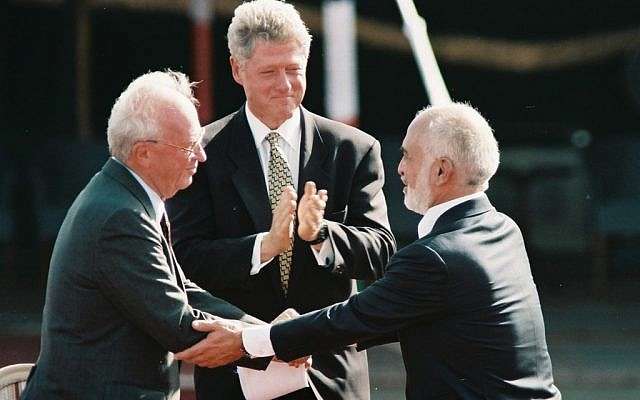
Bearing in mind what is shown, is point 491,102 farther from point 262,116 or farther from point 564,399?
point 262,116

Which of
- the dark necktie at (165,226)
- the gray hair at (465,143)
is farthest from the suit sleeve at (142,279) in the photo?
the gray hair at (465,143)

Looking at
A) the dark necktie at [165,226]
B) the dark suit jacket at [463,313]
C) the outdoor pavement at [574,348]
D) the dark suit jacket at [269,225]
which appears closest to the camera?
the dark suit jacket at [463,313]

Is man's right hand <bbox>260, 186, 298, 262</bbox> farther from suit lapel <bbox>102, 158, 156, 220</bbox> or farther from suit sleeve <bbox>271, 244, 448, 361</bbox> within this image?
suit lapel <bbox>102, 158, 156, 220</bbox>

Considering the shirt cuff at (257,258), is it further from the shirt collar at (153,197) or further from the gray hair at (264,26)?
the gray hair at (264,26)

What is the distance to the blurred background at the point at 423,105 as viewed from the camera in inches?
285

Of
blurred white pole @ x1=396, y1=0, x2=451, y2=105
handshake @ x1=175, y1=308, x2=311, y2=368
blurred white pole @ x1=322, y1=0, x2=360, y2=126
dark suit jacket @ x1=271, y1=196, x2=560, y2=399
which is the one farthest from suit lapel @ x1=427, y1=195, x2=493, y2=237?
blurred white pole @ x1=396, y1=0, x2=451, y2=105

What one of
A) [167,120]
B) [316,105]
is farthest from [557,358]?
[167,120]

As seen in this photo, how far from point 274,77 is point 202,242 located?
49cm

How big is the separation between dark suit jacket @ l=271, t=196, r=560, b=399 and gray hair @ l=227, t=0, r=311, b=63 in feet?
2.43

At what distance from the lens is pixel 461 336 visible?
2873mm

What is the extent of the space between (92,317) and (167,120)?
1.70ft

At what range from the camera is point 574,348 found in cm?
778

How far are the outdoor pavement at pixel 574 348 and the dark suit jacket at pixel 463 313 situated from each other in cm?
404

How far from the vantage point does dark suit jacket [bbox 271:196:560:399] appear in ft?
9.43
